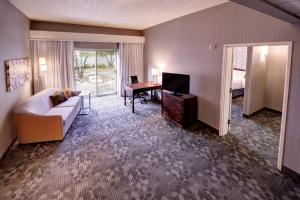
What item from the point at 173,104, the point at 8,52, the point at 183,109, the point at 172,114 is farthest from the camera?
the point at 172,114

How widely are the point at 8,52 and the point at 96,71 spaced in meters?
4.06

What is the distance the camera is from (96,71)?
7.75 metres

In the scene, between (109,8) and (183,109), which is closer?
(109,8)

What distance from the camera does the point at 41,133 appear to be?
389 cm

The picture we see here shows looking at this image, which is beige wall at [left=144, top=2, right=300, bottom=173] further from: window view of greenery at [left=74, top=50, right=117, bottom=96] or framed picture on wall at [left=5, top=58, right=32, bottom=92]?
framed picture on wall at [left=5, top=58, right=32, bottom=92]

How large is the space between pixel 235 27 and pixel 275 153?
7.91 ft

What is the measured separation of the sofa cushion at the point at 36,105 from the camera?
3.79m

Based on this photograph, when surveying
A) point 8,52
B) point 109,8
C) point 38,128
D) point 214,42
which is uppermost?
point 109,8

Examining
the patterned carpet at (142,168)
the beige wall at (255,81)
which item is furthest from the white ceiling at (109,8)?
the patterned carpet at (142,168)

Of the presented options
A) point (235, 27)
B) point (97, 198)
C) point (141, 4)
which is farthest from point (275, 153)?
point (141, 4)

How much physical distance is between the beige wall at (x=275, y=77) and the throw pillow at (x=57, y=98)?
5.96 meters

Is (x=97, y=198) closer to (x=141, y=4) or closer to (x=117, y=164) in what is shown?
(x=117, y=164)

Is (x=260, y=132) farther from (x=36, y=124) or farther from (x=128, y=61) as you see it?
(x=128, y=61)

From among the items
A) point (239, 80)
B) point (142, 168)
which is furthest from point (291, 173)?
point (239, 80)
